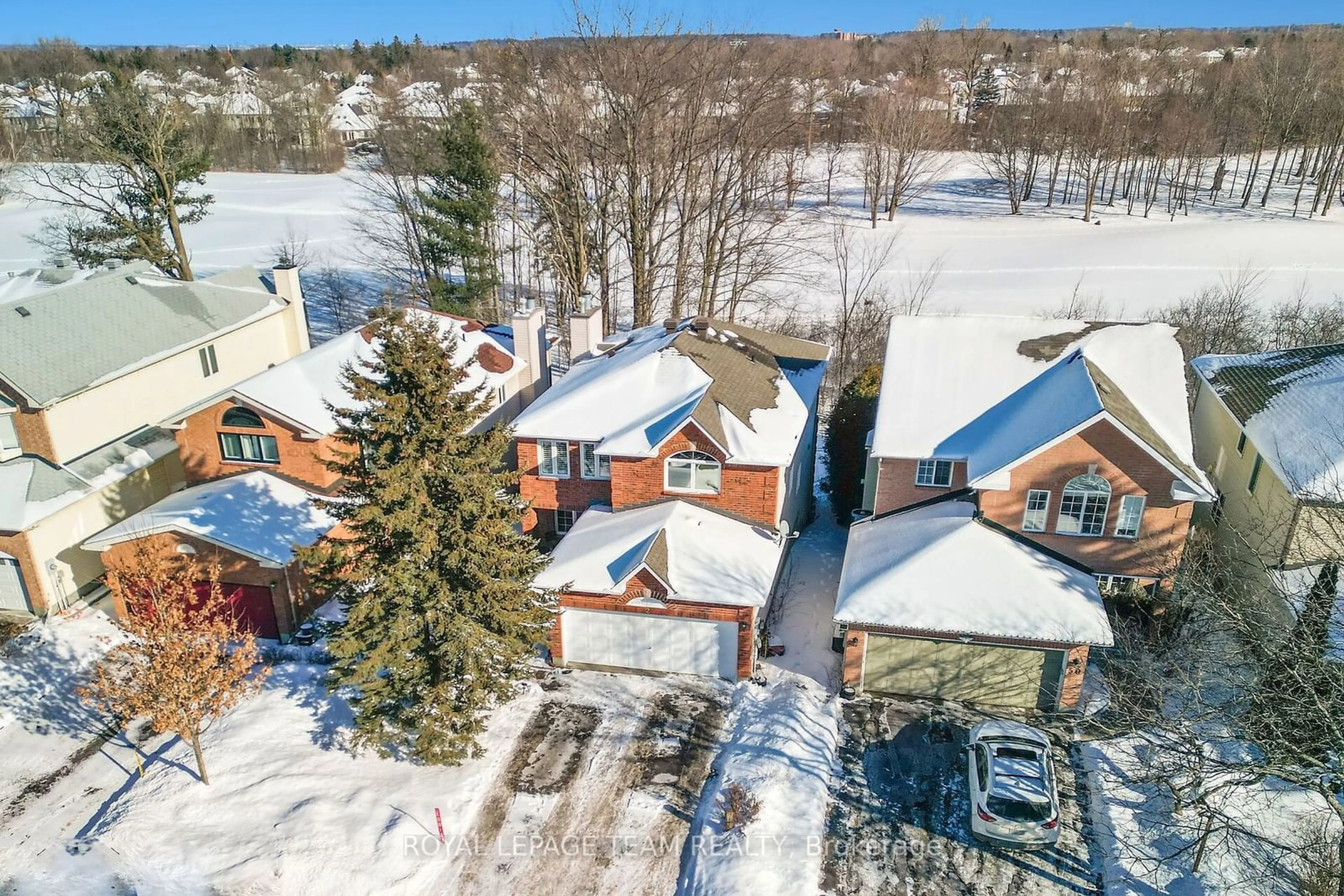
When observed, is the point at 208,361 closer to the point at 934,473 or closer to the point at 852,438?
the point at 852,438

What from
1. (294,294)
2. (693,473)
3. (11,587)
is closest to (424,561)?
(693,473)

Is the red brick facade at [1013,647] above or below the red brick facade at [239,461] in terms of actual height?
below

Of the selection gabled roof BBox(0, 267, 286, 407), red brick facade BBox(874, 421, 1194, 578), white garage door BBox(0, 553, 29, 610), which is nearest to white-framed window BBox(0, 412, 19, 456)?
gabled roof BBox(0, 267, 286, 407)

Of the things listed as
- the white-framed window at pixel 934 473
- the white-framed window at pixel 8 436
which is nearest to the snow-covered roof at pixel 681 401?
the white-framed window at pixel 934 473

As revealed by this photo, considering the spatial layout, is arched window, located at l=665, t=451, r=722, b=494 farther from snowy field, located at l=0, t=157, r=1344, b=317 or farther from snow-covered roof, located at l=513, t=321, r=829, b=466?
snowy field, located at l=0, t=157, r=1344, b=317

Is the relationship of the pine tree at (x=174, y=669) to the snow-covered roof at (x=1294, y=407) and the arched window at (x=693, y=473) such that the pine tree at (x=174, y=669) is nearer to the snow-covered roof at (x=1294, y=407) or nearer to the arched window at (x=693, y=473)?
the arched window at (x=693, y=473)
